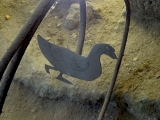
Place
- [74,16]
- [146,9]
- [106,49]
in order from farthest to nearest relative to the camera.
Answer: [74,16] → [146,9] → [106,49]

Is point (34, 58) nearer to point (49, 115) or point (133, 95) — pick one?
point (49, 115)

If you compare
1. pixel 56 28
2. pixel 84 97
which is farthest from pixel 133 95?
pixel 56 28

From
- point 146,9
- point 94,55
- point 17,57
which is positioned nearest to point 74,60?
point 94,55

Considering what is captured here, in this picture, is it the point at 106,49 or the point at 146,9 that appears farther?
the point at 146,9

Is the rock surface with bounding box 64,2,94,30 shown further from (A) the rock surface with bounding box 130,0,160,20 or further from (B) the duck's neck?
(B) the duck's neck

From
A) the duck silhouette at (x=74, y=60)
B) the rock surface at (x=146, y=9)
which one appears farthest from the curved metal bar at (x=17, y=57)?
the rock surface at (x=146, y=9)

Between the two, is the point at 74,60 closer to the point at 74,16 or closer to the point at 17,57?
the point at 17,57

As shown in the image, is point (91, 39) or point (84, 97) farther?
point (91, 39)

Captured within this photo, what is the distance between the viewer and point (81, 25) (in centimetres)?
112

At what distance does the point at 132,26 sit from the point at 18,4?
20.8 inches

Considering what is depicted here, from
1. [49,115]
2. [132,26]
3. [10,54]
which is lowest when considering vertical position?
[49,115]

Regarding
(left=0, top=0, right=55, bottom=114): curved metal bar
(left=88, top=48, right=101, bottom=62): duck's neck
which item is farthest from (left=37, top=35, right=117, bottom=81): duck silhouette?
(left=0, top=0, right=55, bottom=114): curved metal bar

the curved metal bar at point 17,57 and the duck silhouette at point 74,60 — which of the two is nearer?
the curved metal bar at point 17,57

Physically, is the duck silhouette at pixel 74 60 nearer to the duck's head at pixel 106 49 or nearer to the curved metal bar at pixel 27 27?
the duck's head at pixel 106 49
